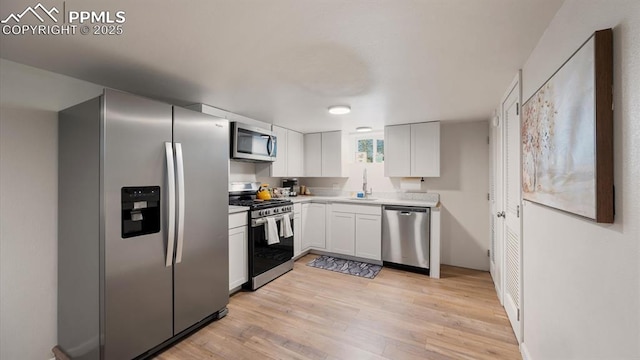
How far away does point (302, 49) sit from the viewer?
162 centimetres

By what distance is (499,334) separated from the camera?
6.92ft

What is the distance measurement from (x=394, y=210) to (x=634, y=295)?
2907 mm

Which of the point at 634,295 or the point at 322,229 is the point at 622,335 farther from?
the point at 322,229

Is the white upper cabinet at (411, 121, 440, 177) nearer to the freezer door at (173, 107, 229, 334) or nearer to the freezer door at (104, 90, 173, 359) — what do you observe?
the freezer door at (173, 107, 229, 334)

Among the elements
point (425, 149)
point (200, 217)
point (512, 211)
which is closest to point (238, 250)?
point (200, 217)

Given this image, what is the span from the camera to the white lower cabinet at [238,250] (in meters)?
2.71

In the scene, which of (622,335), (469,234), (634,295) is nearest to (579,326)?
(622,335)

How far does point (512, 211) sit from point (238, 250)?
2.72 metres

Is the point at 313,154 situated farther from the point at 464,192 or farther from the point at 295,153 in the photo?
the point at 464,192

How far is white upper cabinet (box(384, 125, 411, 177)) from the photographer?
3.89m

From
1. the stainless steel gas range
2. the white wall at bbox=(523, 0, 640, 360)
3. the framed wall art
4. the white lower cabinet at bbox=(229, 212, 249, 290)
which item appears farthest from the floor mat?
the framed wall art

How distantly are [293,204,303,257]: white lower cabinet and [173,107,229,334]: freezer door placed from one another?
149 centimetres

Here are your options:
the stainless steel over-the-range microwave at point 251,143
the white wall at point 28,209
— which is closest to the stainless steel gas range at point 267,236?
the stainless steel over-the-range microwave at point 251,143

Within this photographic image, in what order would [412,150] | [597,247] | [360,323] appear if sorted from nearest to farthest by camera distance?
[597,247], [360,323], [412,150]
